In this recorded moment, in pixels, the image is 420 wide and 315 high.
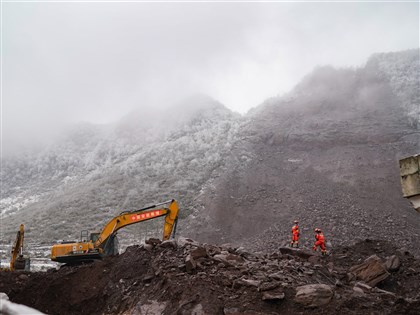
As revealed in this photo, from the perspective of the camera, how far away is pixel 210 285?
709 centimetres

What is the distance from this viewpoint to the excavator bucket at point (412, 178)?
16.4 feet

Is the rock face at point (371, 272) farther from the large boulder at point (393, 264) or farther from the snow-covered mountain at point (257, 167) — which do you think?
the snow-covered mountain at point (257, 167)

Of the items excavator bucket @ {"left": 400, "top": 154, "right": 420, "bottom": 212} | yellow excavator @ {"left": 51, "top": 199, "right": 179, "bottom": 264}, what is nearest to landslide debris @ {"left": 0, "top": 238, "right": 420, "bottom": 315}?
yellow excavator @ {"left": 51, "top": 199, "right": 179, "bottom": 264}

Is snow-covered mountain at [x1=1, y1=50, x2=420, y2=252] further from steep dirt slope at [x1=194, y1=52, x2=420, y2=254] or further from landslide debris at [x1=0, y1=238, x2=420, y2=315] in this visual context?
landslide debris at [x1=0, y1=238, x2=420, y2=315]

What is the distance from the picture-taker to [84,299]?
9.09 metres

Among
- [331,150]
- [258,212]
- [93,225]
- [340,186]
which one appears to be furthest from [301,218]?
[93,225]

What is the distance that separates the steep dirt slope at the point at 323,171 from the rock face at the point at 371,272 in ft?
33.1

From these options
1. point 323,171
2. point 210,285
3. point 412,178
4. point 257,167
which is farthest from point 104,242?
point 323,171

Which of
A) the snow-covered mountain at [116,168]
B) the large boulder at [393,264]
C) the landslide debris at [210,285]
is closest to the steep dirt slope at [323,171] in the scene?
the snow-covered mountain at [116,168]

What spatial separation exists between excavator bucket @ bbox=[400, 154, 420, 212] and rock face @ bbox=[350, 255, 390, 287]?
582 centimetres

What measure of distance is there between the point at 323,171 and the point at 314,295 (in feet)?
83.5

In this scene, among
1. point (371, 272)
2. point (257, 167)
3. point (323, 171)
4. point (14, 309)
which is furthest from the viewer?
point (257, 167)

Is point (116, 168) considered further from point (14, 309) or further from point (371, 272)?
point (14, 309)

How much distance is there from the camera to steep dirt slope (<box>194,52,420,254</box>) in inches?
909
